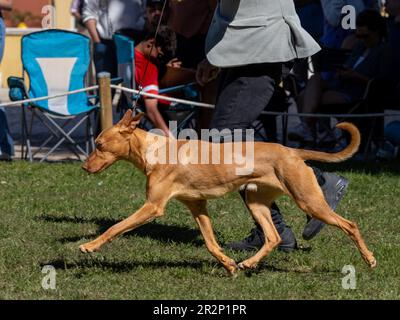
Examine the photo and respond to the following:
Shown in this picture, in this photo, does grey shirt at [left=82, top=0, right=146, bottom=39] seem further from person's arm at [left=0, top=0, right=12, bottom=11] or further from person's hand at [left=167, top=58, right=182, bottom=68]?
person's arm at [left=0, top=0, right=12, bottom=11]

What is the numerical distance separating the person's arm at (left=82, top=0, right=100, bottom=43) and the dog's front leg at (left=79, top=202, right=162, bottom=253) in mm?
6130

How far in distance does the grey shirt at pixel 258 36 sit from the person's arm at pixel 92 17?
5644 mm

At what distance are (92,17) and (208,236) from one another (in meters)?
6.12

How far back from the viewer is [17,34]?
682 inches

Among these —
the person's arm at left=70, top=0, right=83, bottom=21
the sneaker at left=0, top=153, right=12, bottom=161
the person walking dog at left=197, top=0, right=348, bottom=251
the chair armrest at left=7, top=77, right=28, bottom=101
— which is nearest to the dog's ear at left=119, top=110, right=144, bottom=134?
the person walking dog at left=197, top=0, right=348, bottom=251

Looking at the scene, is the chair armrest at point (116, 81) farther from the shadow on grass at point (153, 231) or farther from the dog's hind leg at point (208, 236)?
the dog's hind leg at point (208, 236)

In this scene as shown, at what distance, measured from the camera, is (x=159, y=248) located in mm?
6711

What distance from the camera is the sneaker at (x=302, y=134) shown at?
11.2 metres

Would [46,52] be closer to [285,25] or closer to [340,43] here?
[340,43]

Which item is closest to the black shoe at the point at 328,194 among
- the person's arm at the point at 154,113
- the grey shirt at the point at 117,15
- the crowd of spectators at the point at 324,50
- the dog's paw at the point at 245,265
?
the dog's paw at the point at 245,265

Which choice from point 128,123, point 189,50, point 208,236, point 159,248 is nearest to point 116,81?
point 189,50

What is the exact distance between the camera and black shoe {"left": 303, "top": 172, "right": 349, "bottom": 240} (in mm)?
6418
